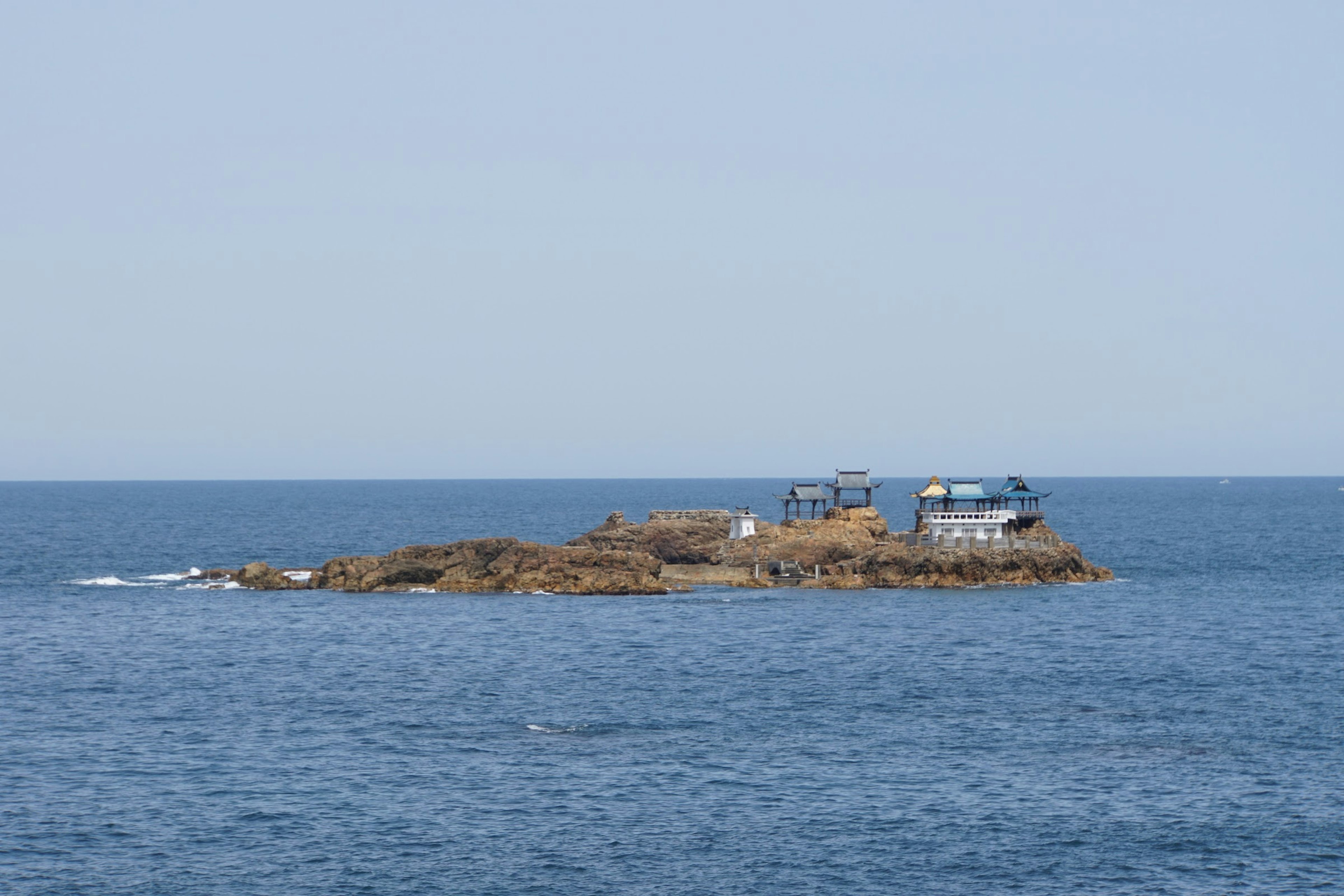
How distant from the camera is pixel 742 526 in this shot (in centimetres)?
14038

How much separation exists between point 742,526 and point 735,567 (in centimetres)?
599

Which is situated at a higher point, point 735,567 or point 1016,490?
point 1016,490

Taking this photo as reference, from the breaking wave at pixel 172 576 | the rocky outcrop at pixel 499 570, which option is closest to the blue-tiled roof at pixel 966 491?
the rocky outcrop at pixel 499 570

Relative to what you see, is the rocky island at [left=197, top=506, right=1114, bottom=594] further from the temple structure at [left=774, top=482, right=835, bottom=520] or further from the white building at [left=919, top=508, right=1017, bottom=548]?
the temple structure at [left=774, top=482, right=835, bottom=520]

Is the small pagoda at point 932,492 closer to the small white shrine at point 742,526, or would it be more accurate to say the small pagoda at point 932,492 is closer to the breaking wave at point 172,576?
the small white shrine at point 742,526

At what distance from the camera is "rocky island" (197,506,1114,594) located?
126m

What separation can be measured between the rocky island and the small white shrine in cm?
83

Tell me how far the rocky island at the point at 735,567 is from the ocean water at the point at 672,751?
14.5 metres

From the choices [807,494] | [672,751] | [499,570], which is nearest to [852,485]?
[807,494]

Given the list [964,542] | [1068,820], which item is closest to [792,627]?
[964,542]

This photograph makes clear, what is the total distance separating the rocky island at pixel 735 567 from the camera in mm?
125500

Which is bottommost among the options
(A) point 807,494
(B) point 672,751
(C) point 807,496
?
(B) point 672,751

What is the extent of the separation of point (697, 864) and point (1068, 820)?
14.8 metres

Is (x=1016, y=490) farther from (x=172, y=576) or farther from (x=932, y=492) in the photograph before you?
(x=172, y=576)
